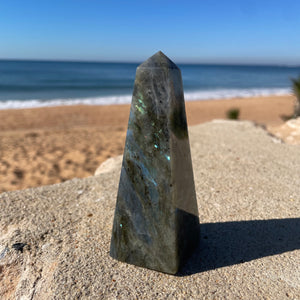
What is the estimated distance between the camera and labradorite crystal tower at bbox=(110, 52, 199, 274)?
194 cm

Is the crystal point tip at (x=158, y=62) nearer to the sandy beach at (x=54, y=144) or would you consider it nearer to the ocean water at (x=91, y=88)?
the sandy beach at (x=54, y=144)

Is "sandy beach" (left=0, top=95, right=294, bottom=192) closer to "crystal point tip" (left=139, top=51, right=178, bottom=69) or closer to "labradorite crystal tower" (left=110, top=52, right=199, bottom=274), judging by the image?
"labradorite crystal tower" (left=110, top=52, right=199, bottom=274)

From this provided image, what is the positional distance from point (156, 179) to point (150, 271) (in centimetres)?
71

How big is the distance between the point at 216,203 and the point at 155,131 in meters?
1.63

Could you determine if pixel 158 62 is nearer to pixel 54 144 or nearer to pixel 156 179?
pixel 156 179

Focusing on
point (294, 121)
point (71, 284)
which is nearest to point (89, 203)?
point (71, 284)

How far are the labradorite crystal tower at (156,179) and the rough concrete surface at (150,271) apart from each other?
17 centimetres

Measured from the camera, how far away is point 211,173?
163 inches

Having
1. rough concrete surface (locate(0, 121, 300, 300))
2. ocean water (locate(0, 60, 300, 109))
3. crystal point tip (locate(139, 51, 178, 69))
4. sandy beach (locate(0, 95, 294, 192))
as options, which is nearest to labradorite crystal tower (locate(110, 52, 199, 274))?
crystal point tip (locate(139, 51, 178, 69))

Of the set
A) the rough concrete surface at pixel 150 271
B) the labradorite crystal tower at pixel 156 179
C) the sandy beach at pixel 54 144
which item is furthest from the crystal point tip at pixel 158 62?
the sandy beach at pixel 54 144

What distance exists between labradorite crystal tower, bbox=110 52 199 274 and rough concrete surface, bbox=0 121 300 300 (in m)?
0.17

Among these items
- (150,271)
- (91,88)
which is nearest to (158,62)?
(150,271)

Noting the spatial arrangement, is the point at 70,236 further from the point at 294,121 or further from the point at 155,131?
Result: the point at 294,121

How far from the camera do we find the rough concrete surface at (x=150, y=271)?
2031 millimetres
